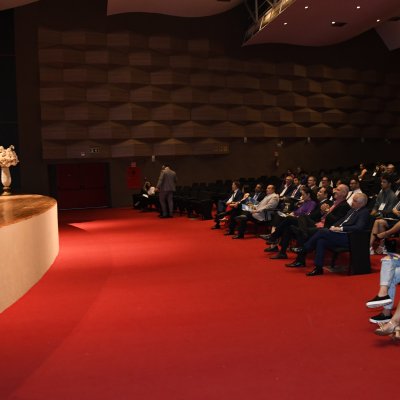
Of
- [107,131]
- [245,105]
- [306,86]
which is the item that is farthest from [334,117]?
[107,131]

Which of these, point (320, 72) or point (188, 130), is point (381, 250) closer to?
point (188, 130)

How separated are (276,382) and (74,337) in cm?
173

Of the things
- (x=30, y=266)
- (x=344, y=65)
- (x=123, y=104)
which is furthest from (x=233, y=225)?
(x=344, y=65)

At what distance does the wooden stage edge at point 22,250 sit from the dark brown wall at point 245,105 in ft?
31.9

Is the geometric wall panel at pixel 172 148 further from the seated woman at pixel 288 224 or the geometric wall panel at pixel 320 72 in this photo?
the seated woman at pixel 288 224

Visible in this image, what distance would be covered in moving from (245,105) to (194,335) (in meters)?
15.1

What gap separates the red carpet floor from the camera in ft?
10.5

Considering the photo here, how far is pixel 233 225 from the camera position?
1002 centimetres

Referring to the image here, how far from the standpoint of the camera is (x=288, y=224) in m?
7.43

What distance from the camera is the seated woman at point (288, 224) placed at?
7.35 metres

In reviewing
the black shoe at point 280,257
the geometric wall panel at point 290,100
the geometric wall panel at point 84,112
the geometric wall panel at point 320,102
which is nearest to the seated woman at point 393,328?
the black shoe at point 280,257

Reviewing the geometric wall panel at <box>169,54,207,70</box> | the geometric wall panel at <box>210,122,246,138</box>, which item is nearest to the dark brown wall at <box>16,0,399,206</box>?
the geometric wall panel at <box>210,122,246,138</box>

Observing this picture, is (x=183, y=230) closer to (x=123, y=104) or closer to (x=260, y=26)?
(x=123, y=104)

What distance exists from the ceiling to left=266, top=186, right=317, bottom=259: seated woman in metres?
7.42
